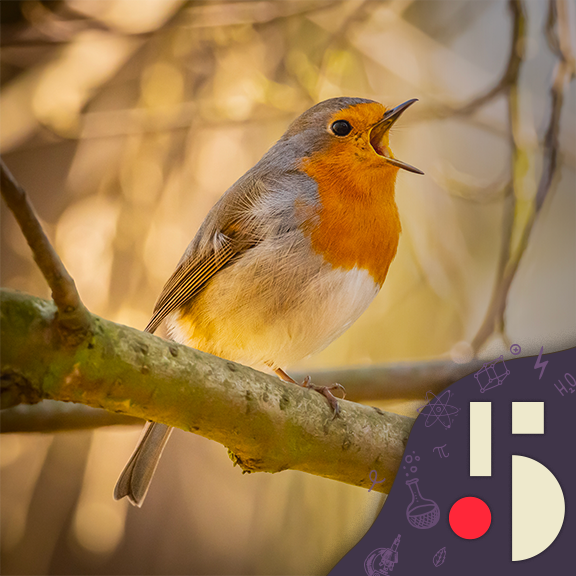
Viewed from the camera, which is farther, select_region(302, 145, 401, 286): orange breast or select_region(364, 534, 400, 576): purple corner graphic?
select_region(302, 145, 401, 286): orange breast

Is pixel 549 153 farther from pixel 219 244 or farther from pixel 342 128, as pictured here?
pixel 219 244

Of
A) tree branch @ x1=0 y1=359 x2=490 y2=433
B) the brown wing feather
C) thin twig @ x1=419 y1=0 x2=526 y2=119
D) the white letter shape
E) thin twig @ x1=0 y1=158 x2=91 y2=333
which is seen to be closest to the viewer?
thin twig @ x1=0 y1=158 x2=91 y2=333

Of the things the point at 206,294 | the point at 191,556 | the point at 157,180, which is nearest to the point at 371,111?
the point at 206,294

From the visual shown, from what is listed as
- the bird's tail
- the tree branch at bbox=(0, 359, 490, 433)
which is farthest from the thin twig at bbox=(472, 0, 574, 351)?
the bird's tail

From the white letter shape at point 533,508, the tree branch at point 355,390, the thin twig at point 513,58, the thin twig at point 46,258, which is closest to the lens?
the thin twig at point 46,258

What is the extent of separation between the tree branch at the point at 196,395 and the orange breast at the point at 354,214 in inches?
10.9

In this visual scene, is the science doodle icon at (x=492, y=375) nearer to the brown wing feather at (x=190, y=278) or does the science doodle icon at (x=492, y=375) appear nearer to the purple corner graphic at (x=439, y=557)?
the purple corner graphic at (x=439, y=557)

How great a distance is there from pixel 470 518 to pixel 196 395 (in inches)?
19.5

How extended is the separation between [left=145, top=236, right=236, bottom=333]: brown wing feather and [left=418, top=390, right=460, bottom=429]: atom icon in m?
0.46

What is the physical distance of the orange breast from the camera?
1075 millimetres

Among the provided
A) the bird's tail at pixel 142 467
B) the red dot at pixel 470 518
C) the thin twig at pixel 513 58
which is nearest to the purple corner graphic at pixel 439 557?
the red dot at pixel 470 518

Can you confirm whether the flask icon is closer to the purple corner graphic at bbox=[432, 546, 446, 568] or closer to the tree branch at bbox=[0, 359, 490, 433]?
the purple corner graphic at bbox=[432, 546, 446, 568]

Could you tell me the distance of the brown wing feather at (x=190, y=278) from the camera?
1.17 meters

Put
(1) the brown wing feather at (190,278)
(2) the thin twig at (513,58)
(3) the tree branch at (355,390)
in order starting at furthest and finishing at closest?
1. (2) the thin twig at (513,58)
2. (1) the brown wing feather at (190,278)
3. (3) the tree branch at (355,390)
